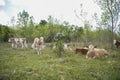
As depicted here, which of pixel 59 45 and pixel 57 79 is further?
pixel 59 45

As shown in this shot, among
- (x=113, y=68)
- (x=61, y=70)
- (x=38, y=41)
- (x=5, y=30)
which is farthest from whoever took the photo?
(x=5, y=30)

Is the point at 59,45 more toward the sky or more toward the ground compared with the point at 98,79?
more toward the sky

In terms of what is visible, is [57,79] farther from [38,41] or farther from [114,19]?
[114,19]

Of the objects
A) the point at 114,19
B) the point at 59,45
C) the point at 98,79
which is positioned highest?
the point at 114,19

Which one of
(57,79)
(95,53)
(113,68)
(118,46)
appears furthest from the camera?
Result: (118,46)

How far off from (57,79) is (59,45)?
5.72 metres

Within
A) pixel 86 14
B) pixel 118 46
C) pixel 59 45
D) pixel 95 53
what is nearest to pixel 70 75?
pixel 95 53

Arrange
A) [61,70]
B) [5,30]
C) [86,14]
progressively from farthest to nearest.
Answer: [5,30], [86,14], [61,70]

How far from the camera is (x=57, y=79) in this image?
662cm

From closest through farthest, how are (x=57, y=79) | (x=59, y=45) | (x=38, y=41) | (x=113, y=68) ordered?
(x=57, y=79) → (x=113, y=68) → (x=59, y=45) → (x=38, y=41)

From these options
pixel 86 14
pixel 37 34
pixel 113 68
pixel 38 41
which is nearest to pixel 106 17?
pixel 86 14

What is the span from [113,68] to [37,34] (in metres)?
27.3

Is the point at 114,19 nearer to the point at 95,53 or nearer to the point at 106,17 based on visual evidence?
the point at 106,17

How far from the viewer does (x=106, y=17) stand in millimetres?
19578
